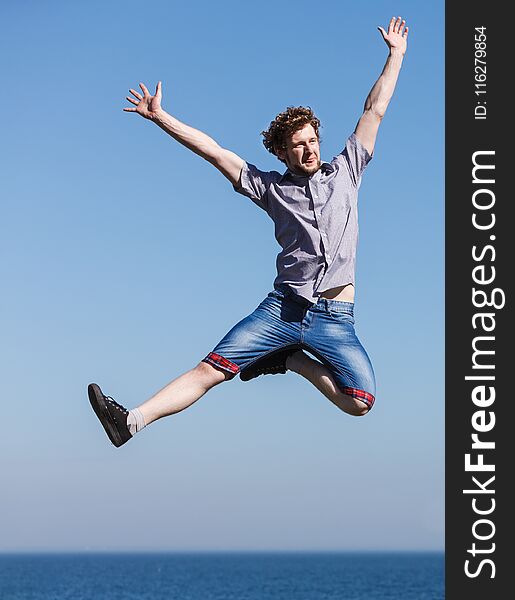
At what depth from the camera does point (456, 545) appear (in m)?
10.1

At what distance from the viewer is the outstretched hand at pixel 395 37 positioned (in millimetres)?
8969

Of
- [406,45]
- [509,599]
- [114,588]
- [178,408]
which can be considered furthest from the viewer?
[114,588]

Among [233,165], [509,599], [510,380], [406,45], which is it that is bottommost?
[509,599]

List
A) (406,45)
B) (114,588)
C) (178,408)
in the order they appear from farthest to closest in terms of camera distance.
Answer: (114,588)
(406,45)
(178,408)

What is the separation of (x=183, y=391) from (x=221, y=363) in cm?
34

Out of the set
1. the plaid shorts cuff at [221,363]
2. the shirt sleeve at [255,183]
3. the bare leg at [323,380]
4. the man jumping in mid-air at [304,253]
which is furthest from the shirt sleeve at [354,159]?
the plaid shorts cuff at [221,363]

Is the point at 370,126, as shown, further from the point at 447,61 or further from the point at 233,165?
the point at 447,61

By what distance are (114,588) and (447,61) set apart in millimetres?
108463

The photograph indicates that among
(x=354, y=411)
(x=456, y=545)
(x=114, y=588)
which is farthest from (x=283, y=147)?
(x=114, y=588)

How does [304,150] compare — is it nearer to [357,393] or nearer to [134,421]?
[357,393]

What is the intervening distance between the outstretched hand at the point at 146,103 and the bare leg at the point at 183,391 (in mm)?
1878

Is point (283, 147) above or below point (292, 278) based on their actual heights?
above

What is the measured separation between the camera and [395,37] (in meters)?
9.00

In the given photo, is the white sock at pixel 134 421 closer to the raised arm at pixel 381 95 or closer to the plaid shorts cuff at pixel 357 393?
the plaid shorts cuff at pixel 357 393
